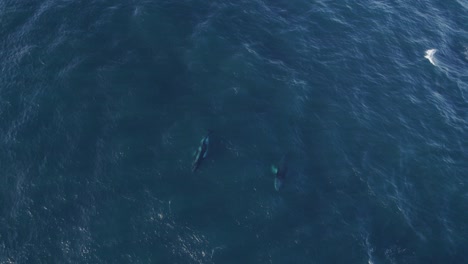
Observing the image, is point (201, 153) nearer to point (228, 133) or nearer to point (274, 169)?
point (228, 133)

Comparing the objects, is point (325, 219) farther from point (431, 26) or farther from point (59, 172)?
point (431, 26)

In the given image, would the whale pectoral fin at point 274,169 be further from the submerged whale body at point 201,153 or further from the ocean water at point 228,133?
the submerged whale body at point 201,153

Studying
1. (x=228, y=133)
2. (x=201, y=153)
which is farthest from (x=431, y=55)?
(x=201, y=153)

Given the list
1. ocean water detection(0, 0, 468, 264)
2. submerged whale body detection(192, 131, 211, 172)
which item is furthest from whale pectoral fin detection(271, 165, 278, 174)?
submerged whale body detection(192, 131, 211, 172)

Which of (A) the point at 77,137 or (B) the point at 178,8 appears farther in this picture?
(B) the point at 178,8

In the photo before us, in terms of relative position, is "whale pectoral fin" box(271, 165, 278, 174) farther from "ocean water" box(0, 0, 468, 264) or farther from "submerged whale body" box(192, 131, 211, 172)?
"submerged whale body" box(192, 131, 211, 172)

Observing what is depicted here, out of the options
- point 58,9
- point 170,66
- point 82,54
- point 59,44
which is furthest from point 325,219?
point 58,9

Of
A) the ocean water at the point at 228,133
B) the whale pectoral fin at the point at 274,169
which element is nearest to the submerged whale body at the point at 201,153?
the ocean water at the point at 228,133

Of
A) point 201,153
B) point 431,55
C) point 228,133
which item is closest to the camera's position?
point 201,153
